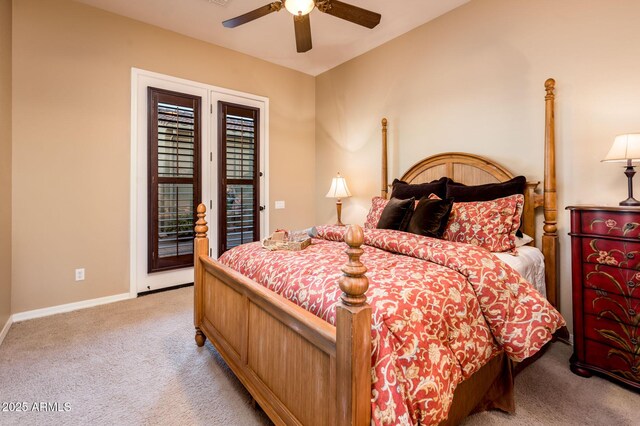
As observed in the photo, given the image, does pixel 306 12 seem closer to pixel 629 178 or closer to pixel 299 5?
pixel 299 5

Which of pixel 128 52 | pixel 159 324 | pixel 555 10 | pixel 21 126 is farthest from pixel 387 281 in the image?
pixel 128 52

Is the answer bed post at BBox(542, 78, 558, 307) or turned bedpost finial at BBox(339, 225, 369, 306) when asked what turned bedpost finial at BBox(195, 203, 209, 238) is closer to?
turned bedpost finial at BBox(339, 225, 369, 306)

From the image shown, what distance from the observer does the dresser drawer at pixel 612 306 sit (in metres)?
1.78

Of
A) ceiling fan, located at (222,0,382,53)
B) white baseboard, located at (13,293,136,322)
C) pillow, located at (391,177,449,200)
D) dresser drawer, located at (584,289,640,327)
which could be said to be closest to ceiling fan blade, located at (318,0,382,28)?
ceiling fan, located at (222,0,382,53)

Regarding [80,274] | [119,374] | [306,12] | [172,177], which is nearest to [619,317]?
[306,12]

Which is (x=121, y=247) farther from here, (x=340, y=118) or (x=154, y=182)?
(x=340, y=118)

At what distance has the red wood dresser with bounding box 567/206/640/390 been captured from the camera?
1.78 m

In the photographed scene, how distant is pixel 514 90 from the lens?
2664 mm

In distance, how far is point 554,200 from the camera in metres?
2.36

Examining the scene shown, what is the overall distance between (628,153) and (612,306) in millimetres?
921

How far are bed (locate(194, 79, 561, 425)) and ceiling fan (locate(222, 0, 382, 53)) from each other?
1.47 m

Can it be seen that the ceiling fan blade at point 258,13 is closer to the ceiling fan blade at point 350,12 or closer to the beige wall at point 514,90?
the ceiling fan blade at point 350,12

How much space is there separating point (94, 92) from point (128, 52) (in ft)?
1.85

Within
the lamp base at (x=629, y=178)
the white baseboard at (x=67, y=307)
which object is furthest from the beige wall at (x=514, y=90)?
the white baseboard at (x=67, y=307)
